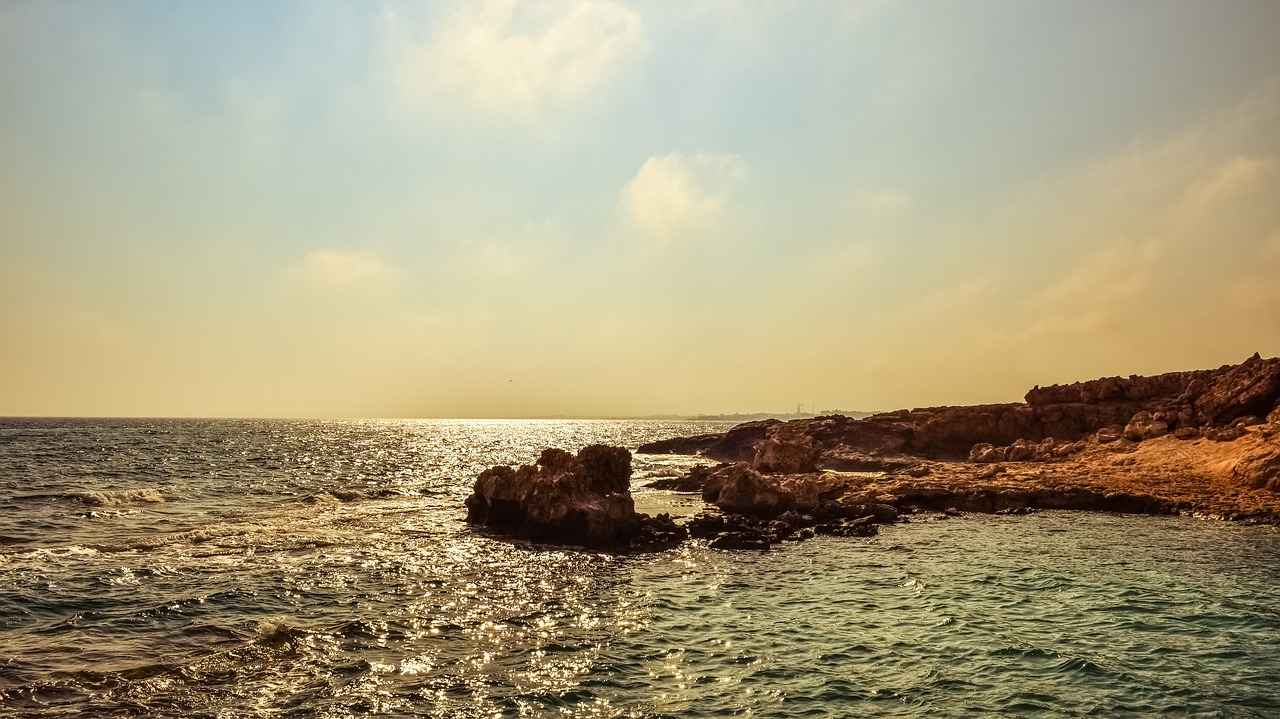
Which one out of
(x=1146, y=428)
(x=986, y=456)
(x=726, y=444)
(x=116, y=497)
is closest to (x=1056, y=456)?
(x=986, y=456)

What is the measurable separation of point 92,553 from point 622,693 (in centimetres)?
2829

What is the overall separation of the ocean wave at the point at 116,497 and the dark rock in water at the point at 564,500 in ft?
83.7

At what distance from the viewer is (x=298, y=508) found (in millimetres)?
47031

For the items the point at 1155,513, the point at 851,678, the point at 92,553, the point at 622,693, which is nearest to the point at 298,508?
the point at 92,553

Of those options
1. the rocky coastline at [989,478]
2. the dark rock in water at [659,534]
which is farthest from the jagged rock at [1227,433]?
the dark rock in water at [659,534]

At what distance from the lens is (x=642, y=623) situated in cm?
2117

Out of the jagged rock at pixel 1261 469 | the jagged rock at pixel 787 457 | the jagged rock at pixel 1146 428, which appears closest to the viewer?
the jagged rock at pixel 1261 469

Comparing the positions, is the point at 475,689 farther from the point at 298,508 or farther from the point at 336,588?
the point at 298,508

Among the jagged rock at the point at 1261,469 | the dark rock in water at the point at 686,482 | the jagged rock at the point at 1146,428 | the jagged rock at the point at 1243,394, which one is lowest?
the dark rock in water at the point at 686,482

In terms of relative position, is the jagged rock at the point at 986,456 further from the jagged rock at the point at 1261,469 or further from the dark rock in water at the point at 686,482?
the dark rock in water at the point at 686,482

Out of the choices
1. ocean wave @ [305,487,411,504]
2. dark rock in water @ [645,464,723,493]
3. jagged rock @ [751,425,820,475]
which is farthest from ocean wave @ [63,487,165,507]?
jagged rock @ [751,425,820,475]

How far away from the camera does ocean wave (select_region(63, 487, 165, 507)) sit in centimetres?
4659

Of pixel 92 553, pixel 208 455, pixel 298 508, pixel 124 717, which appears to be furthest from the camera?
pixel 208 455

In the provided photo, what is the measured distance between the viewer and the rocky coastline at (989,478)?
1435 inches
